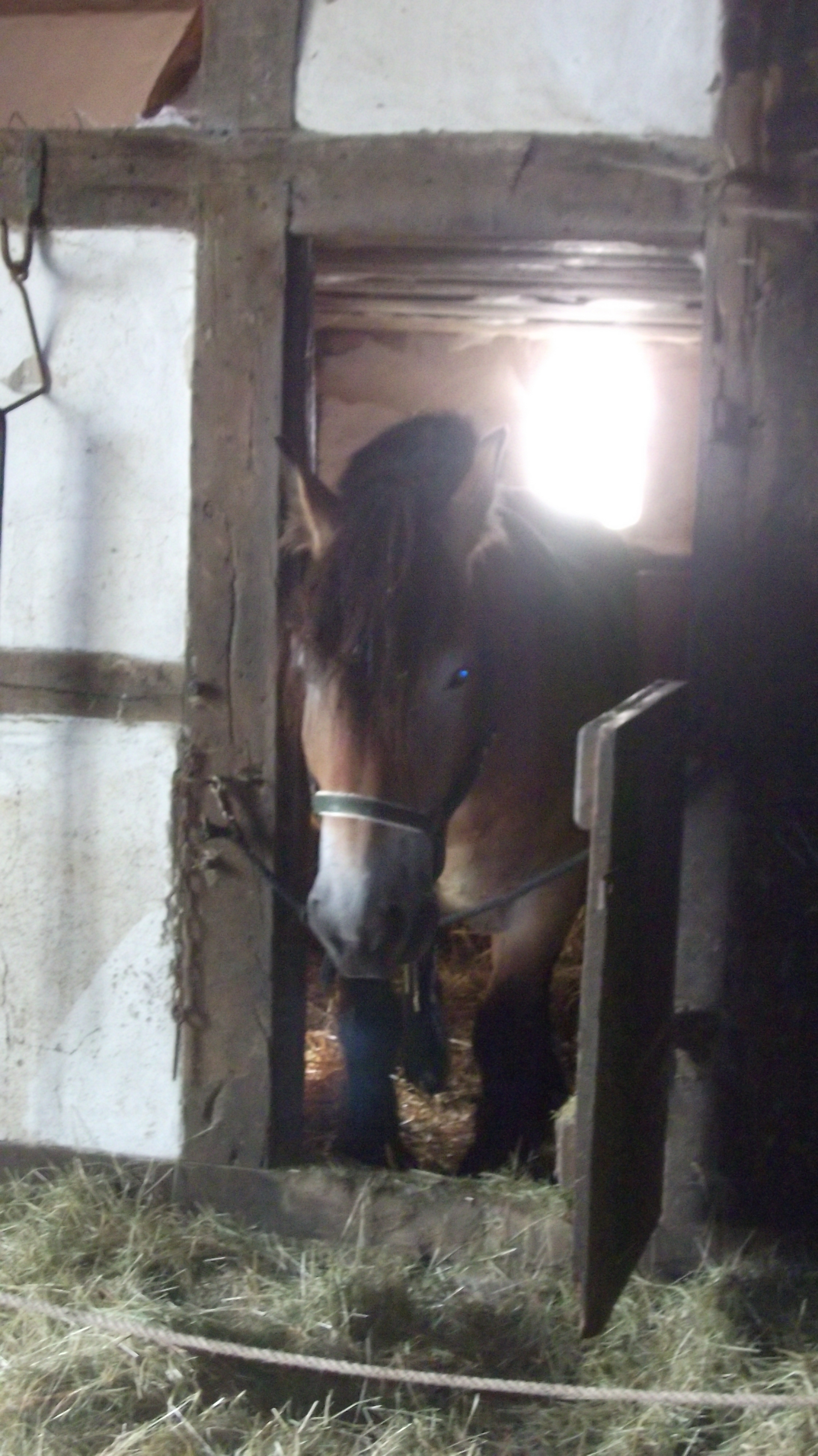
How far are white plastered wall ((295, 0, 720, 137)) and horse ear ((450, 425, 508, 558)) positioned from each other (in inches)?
26.5

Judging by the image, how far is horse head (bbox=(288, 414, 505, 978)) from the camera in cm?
268

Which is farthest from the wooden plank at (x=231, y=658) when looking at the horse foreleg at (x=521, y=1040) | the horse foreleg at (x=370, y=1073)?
the horse foreleg at (x=521, y=1040)

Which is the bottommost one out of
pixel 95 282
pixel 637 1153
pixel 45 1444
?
pixel 45 1444

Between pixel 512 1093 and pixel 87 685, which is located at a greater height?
pixel 87 685

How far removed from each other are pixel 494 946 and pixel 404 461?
4.70ft

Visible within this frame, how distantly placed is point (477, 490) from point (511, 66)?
90 centimetres

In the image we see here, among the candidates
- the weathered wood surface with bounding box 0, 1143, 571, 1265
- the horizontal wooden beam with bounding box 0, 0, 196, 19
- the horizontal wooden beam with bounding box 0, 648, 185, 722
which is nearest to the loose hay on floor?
the weathered wood surface with bounding box 0, 1143, 571, 1265

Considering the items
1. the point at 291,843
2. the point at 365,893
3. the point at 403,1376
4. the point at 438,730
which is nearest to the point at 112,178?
the point at 438,730

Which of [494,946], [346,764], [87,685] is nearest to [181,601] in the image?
[87,685]

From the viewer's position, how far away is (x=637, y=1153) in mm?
2404

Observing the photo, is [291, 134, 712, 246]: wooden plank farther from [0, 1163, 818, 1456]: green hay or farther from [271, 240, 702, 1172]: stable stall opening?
[0, 1163, 818, 1456]: green hay

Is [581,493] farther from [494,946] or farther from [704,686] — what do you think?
[704,686]

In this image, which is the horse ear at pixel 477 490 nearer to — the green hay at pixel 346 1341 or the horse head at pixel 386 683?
the horse head at pixel 386 683

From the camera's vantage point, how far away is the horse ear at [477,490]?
3.02 metres
